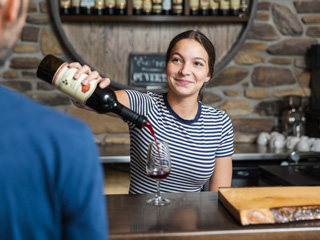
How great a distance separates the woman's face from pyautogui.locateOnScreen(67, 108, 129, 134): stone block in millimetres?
1344

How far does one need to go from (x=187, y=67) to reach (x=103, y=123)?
4.74 ft

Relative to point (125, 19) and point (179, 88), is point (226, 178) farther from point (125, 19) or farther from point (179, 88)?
point (125, 19)

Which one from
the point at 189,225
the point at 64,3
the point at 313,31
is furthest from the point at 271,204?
the point at 313,31

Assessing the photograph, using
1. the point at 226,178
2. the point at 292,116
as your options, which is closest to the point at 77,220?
the point at 226,178

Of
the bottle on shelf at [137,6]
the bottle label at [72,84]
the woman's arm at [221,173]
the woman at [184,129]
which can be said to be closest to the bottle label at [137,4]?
the bottle on shelf at [137,6]

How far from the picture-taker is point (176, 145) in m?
1.58

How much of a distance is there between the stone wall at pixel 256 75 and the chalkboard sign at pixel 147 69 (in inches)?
12.9

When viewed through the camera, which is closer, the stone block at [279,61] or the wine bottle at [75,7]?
the wine bottle at [75,7]

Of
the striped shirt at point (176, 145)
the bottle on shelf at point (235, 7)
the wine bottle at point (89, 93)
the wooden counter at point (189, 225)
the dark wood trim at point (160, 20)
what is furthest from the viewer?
the bottle on shelf at point (235, 7)

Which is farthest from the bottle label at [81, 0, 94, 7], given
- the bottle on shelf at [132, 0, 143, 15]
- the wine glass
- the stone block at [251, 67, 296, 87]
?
the wine glass

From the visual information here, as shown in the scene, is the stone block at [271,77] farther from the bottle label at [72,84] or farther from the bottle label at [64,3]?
the bottle label at [72,84]

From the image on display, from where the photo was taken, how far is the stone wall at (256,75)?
2.92 metres

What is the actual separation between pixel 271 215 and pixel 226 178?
656 millimetres

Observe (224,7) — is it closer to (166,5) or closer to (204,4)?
(204,4)
